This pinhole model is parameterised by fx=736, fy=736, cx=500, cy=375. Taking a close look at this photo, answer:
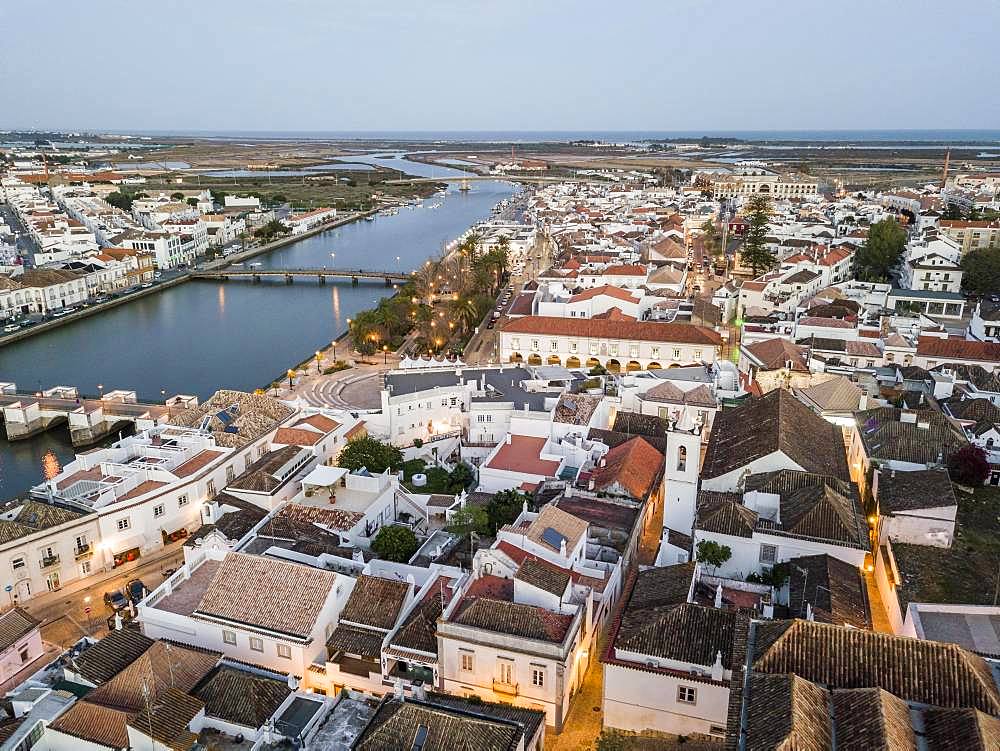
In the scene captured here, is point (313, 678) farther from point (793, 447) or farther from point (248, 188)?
Answer: point (248, 188)

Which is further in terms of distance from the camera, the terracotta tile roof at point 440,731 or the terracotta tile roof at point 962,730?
the terracotta tile roof at point 440,731

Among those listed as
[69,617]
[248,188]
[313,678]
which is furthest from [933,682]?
[248,188]

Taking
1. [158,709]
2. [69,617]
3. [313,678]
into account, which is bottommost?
[69,617]

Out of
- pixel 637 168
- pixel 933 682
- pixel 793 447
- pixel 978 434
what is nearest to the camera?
pixel 933 682

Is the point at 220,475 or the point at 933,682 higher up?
the point at 933,682

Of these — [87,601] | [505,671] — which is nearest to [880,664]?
[505,671]

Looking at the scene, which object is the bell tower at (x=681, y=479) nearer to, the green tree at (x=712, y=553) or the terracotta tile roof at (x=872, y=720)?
the green tree at (x=712, y=553)

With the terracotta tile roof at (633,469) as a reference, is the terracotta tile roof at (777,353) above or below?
above

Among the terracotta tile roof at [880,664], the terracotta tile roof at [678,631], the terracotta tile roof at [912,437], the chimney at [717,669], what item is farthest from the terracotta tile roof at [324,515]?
the terracotta tile roof at [912,437]

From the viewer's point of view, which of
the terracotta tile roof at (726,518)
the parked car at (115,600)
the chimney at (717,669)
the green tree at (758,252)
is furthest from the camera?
the green tree at (758,252)
